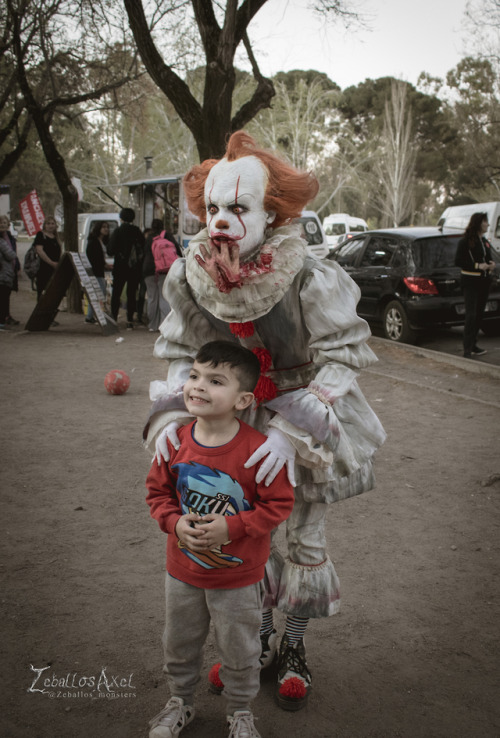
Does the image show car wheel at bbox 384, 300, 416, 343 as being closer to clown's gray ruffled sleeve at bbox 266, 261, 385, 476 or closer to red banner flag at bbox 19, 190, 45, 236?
clown's gray ruffled sleeve at bbox 266, 261, 385, 476

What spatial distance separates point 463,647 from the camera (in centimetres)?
273

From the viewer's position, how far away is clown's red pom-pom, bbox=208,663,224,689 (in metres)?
2.49

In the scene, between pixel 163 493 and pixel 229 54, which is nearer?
pixel 163 493

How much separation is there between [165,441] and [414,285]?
25.9ft

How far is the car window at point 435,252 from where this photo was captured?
9.62 m

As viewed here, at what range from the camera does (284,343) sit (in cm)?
240

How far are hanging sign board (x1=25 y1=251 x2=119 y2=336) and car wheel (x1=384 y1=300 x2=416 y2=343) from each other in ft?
14.6

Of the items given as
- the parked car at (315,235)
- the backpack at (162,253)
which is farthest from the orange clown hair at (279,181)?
the parked car at (315,235)

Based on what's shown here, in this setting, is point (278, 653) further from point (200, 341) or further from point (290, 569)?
point (200, 341)

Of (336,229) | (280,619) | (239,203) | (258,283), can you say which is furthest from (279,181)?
(336,229)

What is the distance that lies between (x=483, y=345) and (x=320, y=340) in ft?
27.0

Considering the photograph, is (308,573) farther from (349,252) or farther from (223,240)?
(349,252)

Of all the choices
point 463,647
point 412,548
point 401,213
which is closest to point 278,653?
point 463,647

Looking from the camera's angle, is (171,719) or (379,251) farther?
(379,251)
